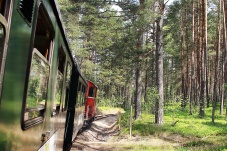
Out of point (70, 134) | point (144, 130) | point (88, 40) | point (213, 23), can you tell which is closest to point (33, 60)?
point (70, 134)

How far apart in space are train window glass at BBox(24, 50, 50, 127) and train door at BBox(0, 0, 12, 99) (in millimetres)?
728

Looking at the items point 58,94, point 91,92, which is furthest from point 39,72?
point 91,92

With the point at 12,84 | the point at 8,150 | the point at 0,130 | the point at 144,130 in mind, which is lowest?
the point at 144,130

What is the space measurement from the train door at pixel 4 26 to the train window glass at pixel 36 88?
2.39 feet

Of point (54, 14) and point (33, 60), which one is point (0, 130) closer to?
point (33, 60)

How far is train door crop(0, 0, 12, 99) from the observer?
1.60 meters

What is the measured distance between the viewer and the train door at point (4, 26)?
5.26 ft

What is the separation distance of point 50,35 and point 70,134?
5.65 m

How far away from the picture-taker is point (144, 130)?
14.3m

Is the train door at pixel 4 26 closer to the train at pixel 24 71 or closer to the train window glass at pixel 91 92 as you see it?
the train at pixel 24 71

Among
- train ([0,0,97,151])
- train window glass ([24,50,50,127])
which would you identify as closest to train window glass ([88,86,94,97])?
train ([0,0,97,151])

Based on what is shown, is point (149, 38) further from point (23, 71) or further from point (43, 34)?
point (23, 71)

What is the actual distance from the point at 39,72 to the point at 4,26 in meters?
1.16

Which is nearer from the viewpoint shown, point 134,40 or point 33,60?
point 33,60
